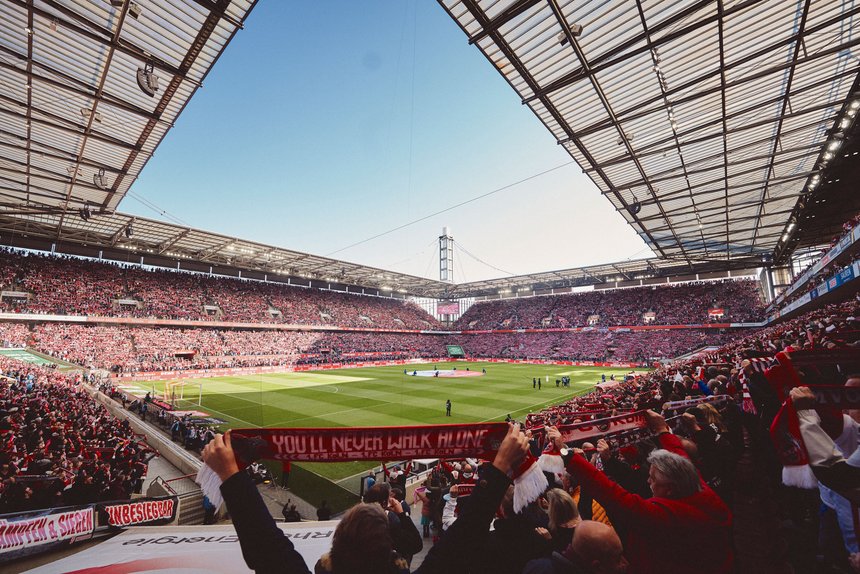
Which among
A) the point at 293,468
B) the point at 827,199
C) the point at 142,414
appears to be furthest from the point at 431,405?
the point at 827,199

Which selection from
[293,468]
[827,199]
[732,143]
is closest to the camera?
[293,468]

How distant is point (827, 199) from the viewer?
2248 centimetres

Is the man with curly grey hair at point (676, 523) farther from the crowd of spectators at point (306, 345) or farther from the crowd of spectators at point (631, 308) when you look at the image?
the crowd of spectators at point (631, 308)

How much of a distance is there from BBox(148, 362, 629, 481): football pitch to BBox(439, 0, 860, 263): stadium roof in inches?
580

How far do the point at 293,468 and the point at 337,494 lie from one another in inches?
112

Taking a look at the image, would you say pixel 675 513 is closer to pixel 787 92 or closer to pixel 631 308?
pixel 787 92

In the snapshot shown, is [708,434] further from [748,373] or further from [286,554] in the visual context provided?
[286,554]

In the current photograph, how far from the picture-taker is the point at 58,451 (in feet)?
33.7

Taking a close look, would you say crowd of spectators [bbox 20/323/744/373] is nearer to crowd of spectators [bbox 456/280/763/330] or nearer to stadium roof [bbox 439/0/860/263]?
crowd of spectators [bbox 456/280/763/330]

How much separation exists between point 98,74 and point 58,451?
→ 1230 cm

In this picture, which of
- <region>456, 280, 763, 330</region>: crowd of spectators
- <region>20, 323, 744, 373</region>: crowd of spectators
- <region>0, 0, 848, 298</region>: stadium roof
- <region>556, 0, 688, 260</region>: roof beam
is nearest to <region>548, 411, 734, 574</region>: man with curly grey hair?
<region>0, 0, 848, 298</region>: stadium roof

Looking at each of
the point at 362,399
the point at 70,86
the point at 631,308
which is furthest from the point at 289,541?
the point at 631,308

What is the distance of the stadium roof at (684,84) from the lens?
10.6 meters

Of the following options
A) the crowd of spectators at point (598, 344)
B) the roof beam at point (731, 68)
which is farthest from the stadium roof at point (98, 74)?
the crowd of spectators at point (598, 344)
